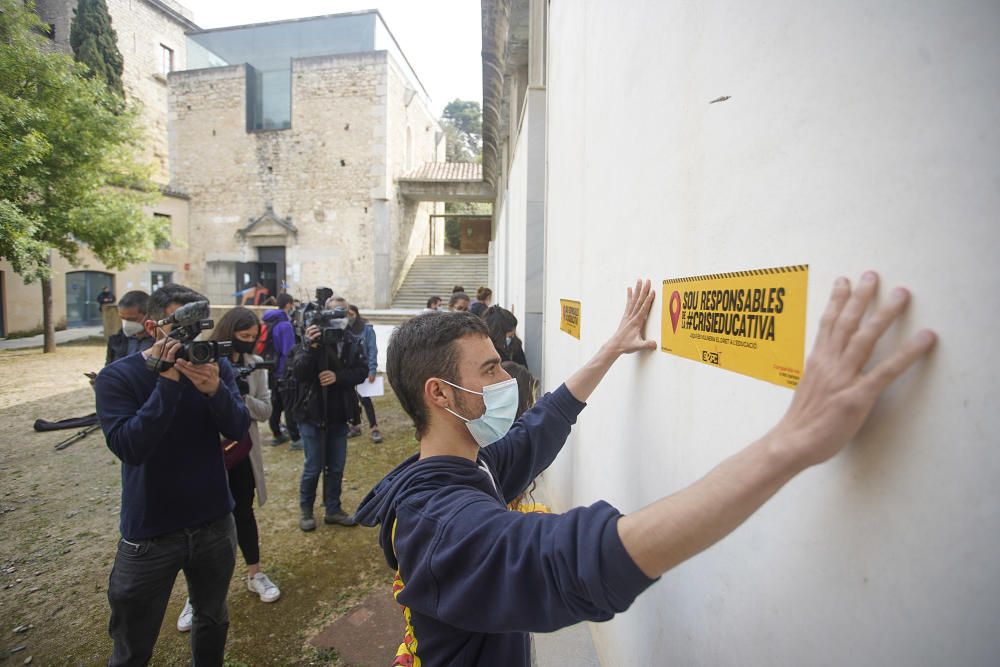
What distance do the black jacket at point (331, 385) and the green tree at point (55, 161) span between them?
12.0 meters

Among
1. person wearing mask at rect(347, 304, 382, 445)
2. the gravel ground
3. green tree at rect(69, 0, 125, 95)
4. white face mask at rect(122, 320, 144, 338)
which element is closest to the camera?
the gravel ground

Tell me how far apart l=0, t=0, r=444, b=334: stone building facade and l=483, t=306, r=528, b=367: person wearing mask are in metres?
17.6

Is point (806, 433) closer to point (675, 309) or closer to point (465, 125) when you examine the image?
point (675, 309)

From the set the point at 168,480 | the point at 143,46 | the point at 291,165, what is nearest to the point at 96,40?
the point at 143,46

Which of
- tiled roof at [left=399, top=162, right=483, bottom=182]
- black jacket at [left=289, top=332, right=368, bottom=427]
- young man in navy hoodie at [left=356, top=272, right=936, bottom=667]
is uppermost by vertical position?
tiled roof at [left=399, top=162, right=483, bottom=182]

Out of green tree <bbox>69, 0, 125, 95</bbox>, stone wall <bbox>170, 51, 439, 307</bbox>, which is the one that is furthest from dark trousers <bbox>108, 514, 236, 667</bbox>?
green tree <bbox>69, 0, 125, 95</bbox>

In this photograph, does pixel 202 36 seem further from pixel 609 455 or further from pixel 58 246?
pixel 609 455

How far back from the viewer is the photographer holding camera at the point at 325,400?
4.38 meters

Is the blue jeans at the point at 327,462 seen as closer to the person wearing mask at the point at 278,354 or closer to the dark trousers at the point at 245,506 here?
the dark trousers at the point at 245,506

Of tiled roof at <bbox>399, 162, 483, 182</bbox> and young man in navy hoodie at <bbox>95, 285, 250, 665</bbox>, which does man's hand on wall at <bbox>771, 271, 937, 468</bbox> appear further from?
tiled roof at <bbox>399, 162, 483, 182</bbox>

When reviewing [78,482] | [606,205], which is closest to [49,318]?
[78,482]

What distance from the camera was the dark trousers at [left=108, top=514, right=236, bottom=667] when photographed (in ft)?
7.10

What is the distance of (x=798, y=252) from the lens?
97 centimetres

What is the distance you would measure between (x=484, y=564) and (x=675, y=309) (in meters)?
0.94
